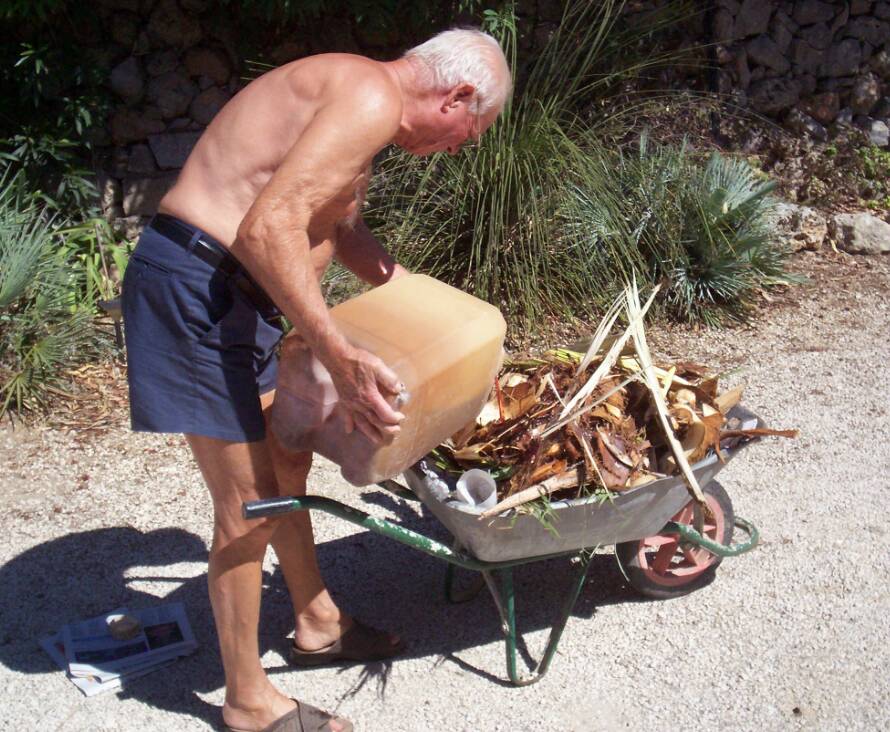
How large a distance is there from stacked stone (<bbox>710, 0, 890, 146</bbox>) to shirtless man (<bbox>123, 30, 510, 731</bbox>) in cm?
517

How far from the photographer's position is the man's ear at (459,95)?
2254 millimetres

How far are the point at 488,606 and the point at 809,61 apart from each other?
5542mm

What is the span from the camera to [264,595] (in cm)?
329

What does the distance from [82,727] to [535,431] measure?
4.71ft

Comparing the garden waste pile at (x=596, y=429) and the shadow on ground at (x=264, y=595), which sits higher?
the garden waste pile at (x=596, y=429)

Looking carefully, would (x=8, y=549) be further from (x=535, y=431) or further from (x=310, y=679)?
(x=535, y=431)

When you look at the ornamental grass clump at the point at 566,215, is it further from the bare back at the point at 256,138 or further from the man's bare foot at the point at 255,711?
the man's bare foot at the point at 255,711

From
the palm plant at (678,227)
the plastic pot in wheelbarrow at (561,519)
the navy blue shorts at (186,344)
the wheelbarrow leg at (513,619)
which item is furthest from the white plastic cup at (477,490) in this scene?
the palm plant at (678,227)

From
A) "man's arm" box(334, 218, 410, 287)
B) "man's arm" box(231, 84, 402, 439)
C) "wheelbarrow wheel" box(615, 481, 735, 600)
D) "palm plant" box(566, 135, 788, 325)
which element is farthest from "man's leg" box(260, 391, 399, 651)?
"palm plant" box(566, 135, 788, 325)

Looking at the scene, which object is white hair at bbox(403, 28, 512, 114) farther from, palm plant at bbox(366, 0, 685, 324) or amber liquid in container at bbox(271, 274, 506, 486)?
palm plant at bbox(366, 0, 685, 324)

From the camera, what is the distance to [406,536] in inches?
100

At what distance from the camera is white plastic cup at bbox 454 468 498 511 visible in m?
2.53

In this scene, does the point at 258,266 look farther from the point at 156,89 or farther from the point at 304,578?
the point at 156,89

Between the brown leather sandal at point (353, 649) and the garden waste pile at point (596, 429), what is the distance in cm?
61
